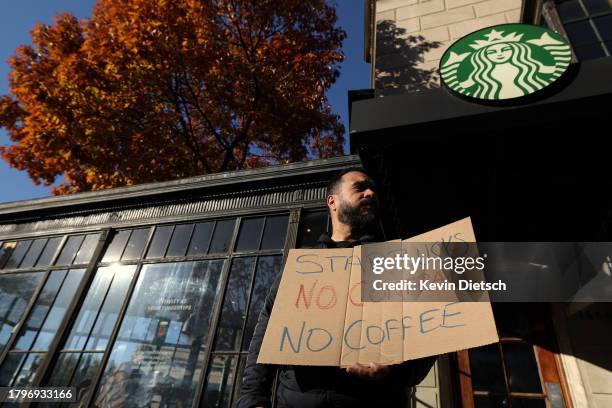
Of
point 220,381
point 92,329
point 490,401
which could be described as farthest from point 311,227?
point 92,329

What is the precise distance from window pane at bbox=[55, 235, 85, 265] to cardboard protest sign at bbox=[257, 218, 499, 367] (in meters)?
6.81

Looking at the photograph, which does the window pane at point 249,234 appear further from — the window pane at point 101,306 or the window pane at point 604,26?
the window pane at point 604,26

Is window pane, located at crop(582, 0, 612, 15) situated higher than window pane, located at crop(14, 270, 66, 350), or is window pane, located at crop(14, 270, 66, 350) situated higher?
window pane, located at crop(582, 0, 612, 15)

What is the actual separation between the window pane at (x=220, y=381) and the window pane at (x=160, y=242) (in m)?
2.25

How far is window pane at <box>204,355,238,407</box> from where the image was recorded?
4062 mm

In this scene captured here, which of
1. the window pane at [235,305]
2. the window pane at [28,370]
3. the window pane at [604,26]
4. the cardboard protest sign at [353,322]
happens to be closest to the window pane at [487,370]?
the window pane at [235,305]

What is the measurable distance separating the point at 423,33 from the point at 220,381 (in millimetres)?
7176

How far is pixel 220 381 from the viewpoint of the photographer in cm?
418

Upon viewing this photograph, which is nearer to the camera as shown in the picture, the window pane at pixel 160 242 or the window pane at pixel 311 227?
the window pane at pixel 311 227

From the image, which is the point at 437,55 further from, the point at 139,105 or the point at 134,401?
the point at 139,105

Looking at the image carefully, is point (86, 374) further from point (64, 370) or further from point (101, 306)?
point (101, 306)

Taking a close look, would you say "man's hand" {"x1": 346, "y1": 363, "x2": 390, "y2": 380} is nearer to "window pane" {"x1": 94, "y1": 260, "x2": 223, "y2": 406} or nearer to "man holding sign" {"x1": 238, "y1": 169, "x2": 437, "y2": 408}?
"man holding sign" {"x1": 238, "y1": 169, "x2": 437, "y2": 408}

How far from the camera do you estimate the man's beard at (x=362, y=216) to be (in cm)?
198

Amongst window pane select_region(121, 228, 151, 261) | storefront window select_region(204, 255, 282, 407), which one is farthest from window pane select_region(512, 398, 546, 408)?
window pane select_region(121, 228, 151, 261)
